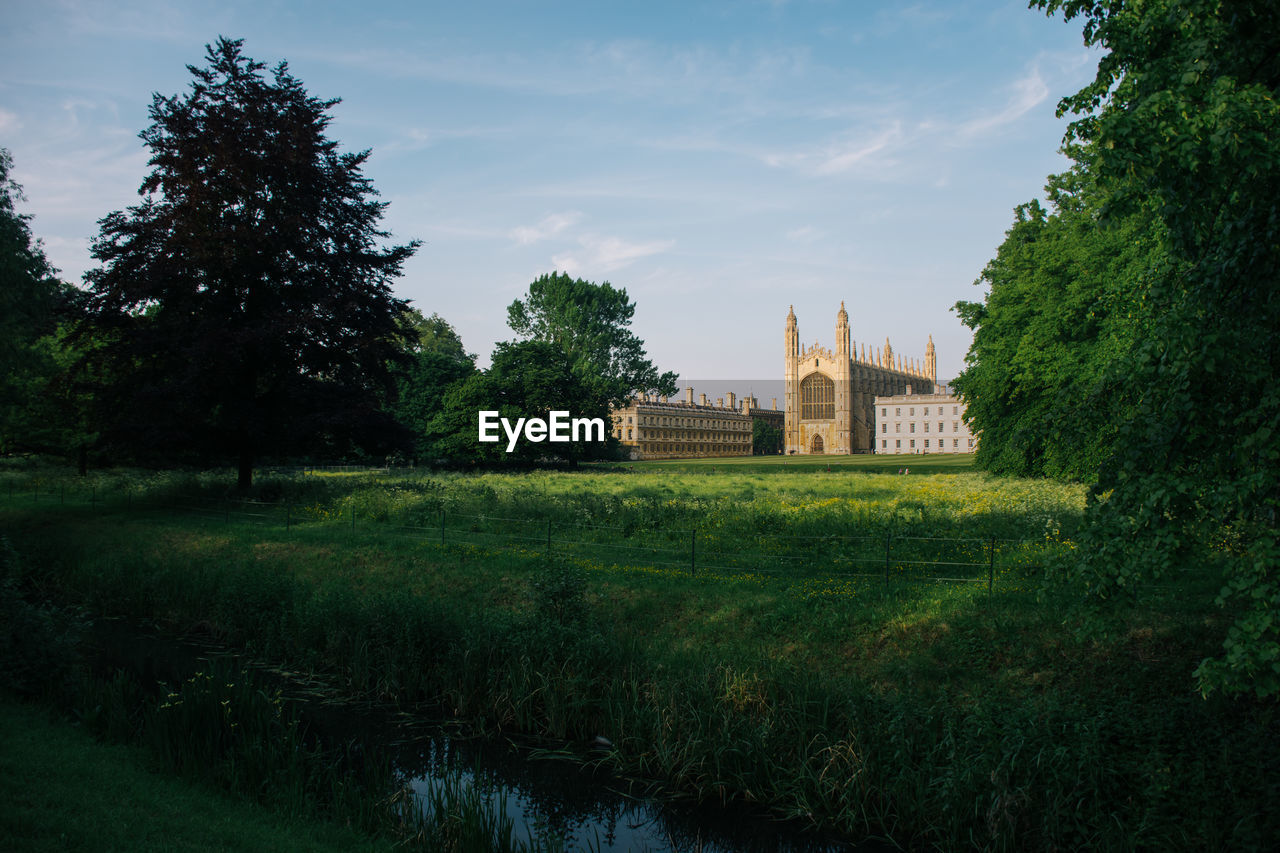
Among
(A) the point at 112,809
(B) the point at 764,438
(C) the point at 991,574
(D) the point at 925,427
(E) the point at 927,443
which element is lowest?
(A) the point at 112,809

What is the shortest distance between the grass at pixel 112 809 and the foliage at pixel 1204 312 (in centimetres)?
720

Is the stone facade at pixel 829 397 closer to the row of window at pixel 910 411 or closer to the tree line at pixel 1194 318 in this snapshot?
the row of window at pixel 910 411

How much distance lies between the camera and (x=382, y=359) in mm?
25188

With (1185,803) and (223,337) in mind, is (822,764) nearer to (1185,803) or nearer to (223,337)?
(1185,803)

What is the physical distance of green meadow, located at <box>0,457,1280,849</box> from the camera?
8.00 m

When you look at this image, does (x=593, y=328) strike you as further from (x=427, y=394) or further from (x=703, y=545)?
(x=703, y=545)

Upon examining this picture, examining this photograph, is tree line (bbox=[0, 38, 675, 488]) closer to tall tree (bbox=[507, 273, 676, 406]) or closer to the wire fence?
the wire fence

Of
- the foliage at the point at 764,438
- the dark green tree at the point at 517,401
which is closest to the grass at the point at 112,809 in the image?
the dark green tree at the point at 517,401

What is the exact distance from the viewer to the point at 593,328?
63.9 metres

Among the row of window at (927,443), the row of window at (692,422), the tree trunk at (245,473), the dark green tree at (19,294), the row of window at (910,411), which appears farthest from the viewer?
the row of window at (692,422)

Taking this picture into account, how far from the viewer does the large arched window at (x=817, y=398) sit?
13562 centimetres

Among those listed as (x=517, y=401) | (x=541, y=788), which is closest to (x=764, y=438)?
(x=517, y=401)

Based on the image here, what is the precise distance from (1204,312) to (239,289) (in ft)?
84.9

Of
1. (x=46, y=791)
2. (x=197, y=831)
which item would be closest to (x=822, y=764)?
(x=197, y=831)
